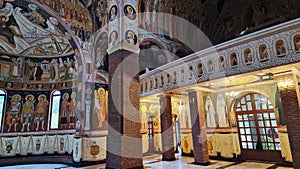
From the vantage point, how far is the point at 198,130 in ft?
26.9

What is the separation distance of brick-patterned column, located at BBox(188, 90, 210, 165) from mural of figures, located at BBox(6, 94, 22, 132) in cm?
1021

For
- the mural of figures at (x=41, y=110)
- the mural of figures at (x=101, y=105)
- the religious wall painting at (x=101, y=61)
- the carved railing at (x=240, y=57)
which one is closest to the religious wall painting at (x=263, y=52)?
the carved railing at (x=240, y=57)

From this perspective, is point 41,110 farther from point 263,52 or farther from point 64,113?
point 263,52

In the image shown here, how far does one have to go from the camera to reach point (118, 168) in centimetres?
571

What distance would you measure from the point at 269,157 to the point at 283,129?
4.91ft

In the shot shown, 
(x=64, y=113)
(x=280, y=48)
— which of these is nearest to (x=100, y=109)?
(x=64, y=113)

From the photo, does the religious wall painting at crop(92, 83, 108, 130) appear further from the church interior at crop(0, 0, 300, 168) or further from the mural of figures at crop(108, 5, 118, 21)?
the mural of figures at crop(108, 5, 118, 21)

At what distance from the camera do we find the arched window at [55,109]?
12.0 meters

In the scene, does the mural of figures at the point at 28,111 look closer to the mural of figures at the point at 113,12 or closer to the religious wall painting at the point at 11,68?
the religious wall painting at the point at 11,68

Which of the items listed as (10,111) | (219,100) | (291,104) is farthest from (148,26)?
(10,111)

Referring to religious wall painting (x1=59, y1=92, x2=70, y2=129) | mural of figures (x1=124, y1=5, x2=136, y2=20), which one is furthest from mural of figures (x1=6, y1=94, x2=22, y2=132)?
mural of figures (x1=124, y1=5, x2=136, y2=20)

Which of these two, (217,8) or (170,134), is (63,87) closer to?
(170,134)

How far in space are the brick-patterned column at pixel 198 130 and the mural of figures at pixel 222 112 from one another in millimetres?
1814

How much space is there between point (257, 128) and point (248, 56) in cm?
430
